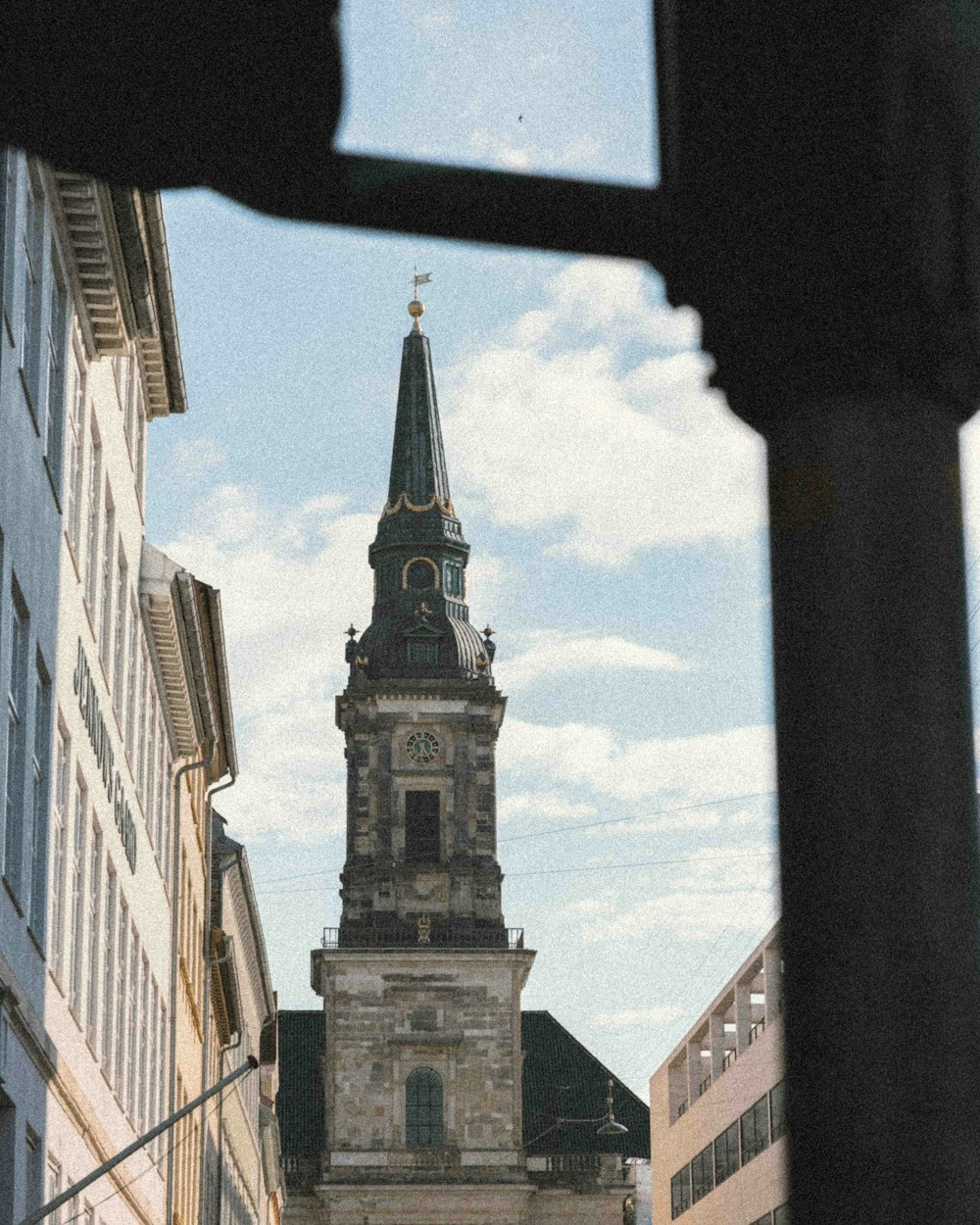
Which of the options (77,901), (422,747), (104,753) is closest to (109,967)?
(104,753)

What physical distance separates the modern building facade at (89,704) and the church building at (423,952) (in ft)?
194

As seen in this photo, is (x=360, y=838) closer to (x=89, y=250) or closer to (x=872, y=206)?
(x=89, y=250)

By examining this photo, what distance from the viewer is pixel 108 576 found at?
1164 inches

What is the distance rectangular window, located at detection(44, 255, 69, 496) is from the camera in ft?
74.0

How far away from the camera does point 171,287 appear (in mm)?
31250

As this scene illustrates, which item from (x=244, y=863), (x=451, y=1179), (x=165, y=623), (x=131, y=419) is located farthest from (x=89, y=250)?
(x=451, y=1179)

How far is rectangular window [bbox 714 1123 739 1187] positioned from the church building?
2386 centimetres

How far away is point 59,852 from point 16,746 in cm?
352

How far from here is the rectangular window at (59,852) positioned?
901 inches

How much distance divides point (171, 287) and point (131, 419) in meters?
2.83

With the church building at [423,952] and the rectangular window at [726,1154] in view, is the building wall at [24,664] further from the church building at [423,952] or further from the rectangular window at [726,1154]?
Answer: the church building at [423,952]

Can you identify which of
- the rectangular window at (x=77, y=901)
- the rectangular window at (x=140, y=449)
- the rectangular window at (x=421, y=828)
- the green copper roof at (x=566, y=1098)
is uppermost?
the rectangular window at (x=421, y=828)

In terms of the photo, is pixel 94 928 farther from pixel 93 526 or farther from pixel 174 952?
pixel 174 952

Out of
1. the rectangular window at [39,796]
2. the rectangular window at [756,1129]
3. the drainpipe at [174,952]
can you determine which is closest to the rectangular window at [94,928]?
the rectangular window at [39,796]
